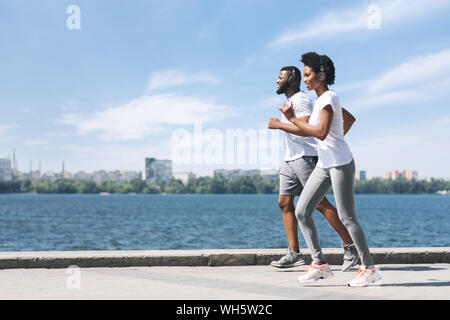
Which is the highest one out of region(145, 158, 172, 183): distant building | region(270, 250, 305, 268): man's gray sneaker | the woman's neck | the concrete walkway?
region(145, 158, 172, 183): distant building

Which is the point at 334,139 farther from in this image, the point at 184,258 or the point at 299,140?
the point at 184,258

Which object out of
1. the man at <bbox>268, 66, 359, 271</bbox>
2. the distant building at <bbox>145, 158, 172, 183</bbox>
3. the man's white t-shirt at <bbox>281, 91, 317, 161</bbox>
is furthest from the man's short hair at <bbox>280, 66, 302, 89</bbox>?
the distant building at <bbox>145, 158, 172, 183</bbox>

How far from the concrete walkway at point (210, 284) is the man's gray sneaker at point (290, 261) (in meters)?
0.08

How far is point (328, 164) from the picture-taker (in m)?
4.91

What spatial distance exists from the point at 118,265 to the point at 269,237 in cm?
3358

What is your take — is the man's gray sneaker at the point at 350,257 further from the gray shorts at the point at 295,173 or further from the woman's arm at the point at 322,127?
the woman's arm at the point at 322,127

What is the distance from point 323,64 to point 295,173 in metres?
1.27

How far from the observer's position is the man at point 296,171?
566cm

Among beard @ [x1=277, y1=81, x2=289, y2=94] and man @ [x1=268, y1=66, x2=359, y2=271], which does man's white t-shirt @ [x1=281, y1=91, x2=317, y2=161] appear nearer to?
man @ [x1=268, y1=66, x2=359, y2=271]

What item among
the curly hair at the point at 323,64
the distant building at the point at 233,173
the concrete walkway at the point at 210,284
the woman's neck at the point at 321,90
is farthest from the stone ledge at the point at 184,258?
the distant building at the point at 233,173

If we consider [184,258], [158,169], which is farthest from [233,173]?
[184,258]

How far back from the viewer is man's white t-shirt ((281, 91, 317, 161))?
5.58 meters

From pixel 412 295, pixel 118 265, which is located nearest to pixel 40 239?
pixel 118 265

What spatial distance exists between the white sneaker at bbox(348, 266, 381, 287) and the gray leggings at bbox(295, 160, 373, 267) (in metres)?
0.07
